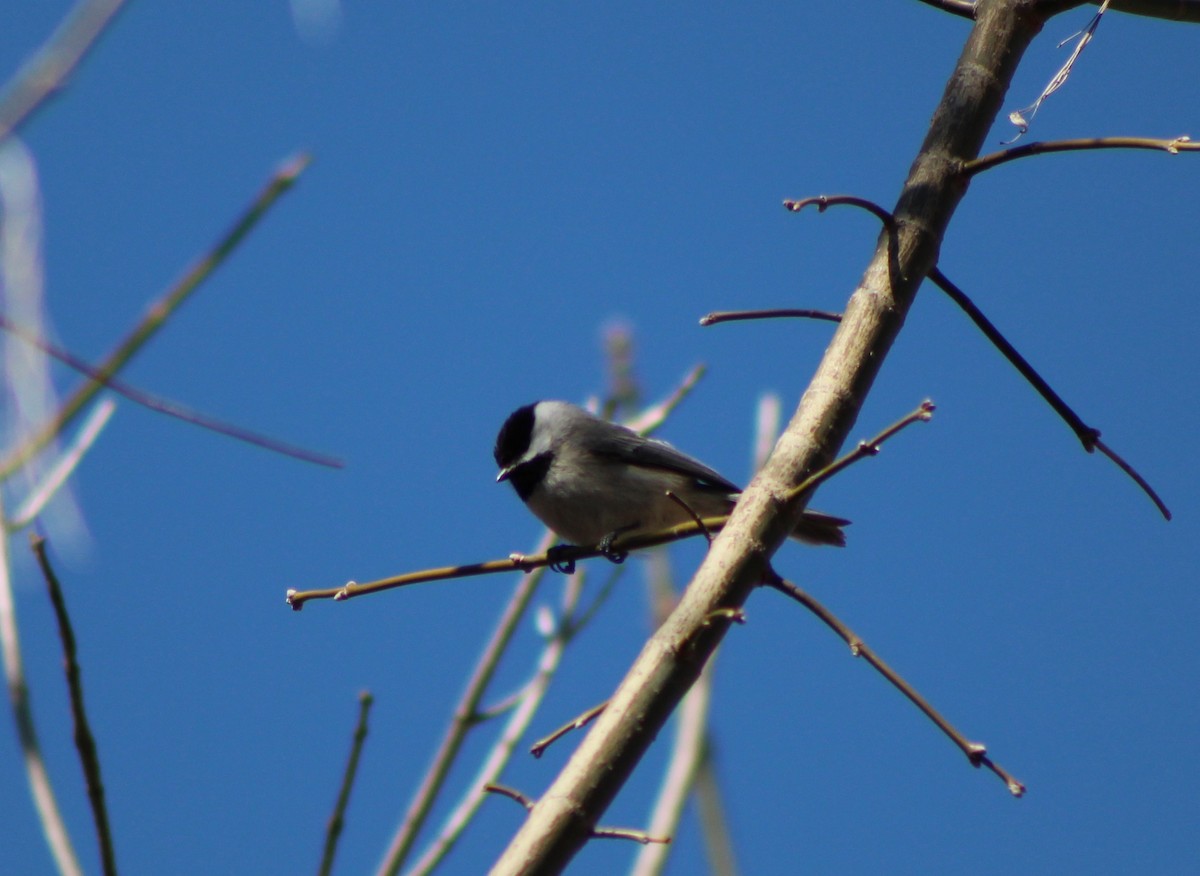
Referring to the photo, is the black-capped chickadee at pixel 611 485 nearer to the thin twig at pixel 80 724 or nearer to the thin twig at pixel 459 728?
the thin twig at pixel 459 728

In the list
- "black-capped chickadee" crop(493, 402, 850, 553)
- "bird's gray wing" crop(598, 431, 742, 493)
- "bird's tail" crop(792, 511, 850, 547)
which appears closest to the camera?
"bird's tail" crop(792, 511, 850, 547)

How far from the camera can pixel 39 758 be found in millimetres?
2020

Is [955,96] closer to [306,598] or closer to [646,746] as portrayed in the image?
[646,746]

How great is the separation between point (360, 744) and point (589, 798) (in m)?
0.84

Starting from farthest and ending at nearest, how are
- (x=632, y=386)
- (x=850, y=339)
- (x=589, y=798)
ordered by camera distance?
(x=632, y=386) < (x=850, y=339) < (x=589, y=798)

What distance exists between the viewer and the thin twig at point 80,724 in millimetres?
1524

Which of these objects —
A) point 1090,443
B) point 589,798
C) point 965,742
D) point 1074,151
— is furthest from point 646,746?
point 1074,151

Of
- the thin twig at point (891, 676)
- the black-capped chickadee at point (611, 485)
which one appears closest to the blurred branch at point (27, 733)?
the thin twig at point (891, 676)

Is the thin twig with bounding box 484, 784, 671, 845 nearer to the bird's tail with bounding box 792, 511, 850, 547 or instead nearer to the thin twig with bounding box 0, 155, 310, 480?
the thin twig with bounding box 0, 155, 310, 480

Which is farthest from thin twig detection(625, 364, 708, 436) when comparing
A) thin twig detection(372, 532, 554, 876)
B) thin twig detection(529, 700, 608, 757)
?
thin twig detection(529, 700, 608, 757)

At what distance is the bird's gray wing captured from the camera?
5.05 meters

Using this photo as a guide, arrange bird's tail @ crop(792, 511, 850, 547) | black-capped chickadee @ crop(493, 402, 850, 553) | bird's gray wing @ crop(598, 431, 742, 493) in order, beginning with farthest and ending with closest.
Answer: bird's gray wing @ crop(598, 431, 742, 493)
black-capped chickadee @ crop(493, 402, 850, 553)
bird's tail @ crop(792, 511, 850, 547)

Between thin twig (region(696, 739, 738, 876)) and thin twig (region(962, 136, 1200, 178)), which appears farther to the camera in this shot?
thin twig (region(696, 739, 738, 876))

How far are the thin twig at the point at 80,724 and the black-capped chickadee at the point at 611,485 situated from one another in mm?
3092
